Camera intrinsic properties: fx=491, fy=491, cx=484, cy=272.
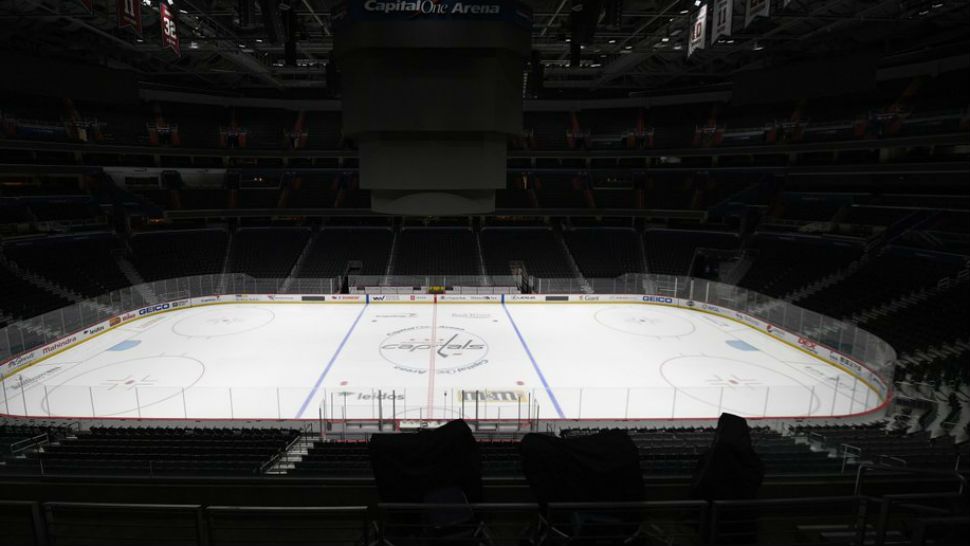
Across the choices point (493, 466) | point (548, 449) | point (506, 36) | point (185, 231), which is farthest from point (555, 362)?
point (185, 231)

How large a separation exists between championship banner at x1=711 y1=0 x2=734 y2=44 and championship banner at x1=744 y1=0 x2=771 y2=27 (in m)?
0.39

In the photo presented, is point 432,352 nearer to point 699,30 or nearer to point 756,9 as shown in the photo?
point 699,30

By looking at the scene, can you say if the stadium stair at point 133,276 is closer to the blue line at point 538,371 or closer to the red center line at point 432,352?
the red center line at point 432,352

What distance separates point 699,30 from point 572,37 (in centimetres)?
451

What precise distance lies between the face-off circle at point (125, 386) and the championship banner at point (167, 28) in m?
9.47

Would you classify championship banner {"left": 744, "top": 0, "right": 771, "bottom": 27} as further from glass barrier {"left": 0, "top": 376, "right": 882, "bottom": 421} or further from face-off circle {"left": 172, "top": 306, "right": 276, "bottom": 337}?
face-off circle {"left": 172, "top": 306, "right": 276, "bottom": 337}

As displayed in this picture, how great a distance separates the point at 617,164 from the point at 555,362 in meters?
22.6

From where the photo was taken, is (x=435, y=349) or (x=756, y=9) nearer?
(x=756, y=9)

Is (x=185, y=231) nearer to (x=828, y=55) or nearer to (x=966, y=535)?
(x=966, y=535)

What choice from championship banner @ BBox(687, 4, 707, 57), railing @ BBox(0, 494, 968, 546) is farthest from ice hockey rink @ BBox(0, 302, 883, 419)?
championship banner @ BBox(687, 4, 707, 57)

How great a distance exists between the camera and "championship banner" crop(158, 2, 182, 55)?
1348 centimetres

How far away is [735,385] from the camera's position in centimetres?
1524

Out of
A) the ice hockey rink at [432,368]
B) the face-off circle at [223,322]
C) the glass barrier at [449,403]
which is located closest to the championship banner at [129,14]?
the ice hockey rink at [432,368]

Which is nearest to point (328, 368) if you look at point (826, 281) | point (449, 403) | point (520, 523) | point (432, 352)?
point (432, 352)
